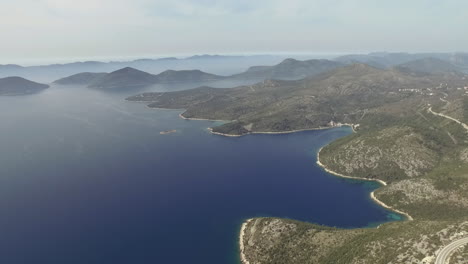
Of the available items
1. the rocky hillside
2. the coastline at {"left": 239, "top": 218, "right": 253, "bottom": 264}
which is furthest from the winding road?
the coastline at {"left": 239, "top": 218, "right": 253, "bottom": 264}

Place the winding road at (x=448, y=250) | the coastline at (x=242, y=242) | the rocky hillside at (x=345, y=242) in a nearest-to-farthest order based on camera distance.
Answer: the winding road at (x=448, y=250)
the rocky hillside at (x=345, y=242)
the coastline at (x=242, y=242)

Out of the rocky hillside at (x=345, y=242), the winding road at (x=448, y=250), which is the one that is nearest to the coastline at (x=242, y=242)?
the rocky hillside at (x=345, y=242)

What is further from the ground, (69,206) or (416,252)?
(416,252)

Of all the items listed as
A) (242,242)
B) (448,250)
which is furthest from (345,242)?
(242,242)

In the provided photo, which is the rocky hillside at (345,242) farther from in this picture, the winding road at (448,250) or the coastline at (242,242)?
the winding road at (448,250)

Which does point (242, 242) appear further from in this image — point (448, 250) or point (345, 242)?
point (448, 250)

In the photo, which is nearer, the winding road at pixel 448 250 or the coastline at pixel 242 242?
the winding road at pixel 448 250

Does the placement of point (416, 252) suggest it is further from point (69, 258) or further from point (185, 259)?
point (69, 258)

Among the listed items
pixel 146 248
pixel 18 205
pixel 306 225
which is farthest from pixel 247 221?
pixel 18 205

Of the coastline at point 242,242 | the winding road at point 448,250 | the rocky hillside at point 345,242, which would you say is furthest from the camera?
the coastline at point 242,242
